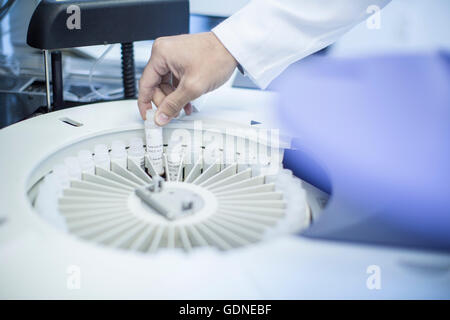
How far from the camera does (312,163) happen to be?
0.82 meters

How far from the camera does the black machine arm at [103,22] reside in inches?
34.5

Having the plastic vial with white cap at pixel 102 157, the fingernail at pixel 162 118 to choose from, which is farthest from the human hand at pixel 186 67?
the plastic vial with white cap at pixel 102 157

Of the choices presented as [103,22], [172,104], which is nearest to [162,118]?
[172,104]

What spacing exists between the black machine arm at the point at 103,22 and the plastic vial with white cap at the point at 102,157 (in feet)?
0.82

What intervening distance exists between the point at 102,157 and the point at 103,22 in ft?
1.04

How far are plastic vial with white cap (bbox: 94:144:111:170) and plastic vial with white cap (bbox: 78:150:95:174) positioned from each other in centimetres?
2

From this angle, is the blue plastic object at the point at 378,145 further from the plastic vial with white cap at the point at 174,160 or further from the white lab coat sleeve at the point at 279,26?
the plastic vial with white cap at the point at 174,160

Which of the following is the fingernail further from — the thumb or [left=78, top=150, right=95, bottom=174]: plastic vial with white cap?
[left=78, top=150, right=95, bottom=174]: plastic vial with white cap

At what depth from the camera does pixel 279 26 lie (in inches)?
35.7

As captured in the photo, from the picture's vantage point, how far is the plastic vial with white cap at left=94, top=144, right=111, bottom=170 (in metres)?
0.81

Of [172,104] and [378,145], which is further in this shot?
[172,104]

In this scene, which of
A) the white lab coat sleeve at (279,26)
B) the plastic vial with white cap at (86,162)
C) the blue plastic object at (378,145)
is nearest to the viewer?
the blue plastic object at (378,145)

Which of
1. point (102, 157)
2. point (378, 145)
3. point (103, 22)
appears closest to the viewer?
point (378, 145)

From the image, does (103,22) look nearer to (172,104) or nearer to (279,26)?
(172,104)
